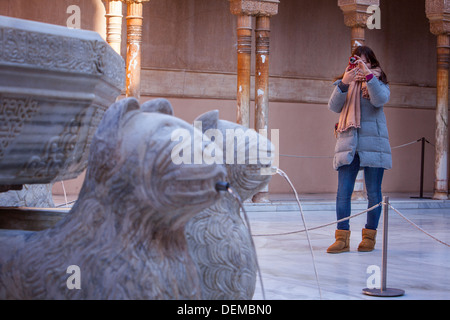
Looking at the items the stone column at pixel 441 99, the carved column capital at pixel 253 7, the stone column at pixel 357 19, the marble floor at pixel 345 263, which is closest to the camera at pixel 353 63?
the marble floor at pixel 345 263

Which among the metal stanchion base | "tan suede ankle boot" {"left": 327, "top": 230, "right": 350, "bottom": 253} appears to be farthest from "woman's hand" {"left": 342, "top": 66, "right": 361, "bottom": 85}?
the metal stanchion base

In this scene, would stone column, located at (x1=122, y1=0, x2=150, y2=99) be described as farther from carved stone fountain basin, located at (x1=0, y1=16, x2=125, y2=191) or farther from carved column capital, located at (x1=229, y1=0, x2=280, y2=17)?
carved stone fountain basin, located at (x1=0, y1=16, x2=125, y2=191)

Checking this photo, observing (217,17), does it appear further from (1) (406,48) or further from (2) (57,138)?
(2) (57,138)

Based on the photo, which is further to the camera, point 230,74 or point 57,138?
point 230,74

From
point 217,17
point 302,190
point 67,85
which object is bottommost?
point 302,190

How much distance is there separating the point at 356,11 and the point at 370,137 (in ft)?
25.7

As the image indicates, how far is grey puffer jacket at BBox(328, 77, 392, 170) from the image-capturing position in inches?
245

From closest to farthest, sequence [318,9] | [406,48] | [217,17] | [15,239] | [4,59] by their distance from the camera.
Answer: [4,59] < [15,239] < [217,17] < [318,9] < [406,48]

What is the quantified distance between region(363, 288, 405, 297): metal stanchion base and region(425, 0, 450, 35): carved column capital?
11058 millimetres

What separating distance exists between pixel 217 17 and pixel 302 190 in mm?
4280

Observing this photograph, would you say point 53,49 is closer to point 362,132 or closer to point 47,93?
point 47,93

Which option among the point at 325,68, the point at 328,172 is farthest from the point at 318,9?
the point at 328,172

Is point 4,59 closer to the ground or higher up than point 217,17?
closer to the ground

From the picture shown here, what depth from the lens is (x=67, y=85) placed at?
8.63ft
